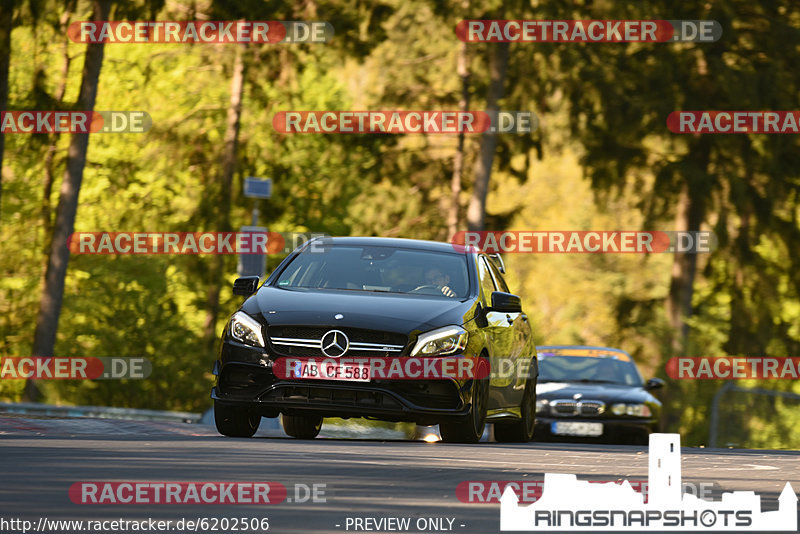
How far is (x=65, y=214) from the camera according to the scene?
2992 cm

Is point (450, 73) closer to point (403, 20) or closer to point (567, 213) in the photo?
point (403, 20)

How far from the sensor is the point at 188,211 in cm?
3934

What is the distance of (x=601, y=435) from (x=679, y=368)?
11.3 m

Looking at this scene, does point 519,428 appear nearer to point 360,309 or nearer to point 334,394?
point 360,309

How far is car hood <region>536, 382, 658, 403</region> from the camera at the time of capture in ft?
66.1

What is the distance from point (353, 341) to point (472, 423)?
1.30 metres

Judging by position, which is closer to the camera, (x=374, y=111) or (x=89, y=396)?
(x=89, y=396)

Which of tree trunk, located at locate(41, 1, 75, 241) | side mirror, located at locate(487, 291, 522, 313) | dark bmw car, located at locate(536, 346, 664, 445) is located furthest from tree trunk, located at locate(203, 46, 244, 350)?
side mirror, located at locate(487, 291, 522, 313)

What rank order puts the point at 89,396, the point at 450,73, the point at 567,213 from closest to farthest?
the point at 89,396 < the point at 450,73 < the point at 567,213

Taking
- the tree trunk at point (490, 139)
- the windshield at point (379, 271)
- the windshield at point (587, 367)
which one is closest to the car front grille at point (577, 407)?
the windshield at point (587, 367)

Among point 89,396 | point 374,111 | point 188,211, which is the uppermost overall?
point 374,111

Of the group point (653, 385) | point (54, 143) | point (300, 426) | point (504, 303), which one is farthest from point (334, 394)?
point (54, 143)

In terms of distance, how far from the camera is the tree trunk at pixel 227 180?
126ft

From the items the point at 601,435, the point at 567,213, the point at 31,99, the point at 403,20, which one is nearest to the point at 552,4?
the point at 403,20
